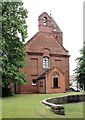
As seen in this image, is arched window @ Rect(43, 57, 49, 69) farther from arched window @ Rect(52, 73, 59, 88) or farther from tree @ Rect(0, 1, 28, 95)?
tree @ Rect(0, 1, 28, 95)

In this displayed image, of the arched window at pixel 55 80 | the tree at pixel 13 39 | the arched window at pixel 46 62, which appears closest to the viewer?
the tree at pixel 13 39

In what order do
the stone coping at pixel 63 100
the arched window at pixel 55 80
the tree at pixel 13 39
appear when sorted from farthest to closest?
the arched window at pixel 55 80, the tree at pixel 13 39, the stone coping at pixel 63 100

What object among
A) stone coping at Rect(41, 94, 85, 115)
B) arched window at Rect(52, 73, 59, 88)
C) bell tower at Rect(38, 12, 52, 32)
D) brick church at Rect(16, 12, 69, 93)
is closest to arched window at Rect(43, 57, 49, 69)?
brick church at Rect(16, 12, 69, 93)

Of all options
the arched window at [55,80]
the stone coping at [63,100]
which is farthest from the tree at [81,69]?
the stone coping at [63,100]

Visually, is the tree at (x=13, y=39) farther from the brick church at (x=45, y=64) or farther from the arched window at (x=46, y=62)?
the arched window at (x=46, y=62)

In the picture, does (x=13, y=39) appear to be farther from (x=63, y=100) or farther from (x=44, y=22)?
(x=44, y=22)

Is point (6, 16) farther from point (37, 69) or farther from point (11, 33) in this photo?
point (37, 69)

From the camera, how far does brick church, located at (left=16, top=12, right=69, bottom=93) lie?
164 ft

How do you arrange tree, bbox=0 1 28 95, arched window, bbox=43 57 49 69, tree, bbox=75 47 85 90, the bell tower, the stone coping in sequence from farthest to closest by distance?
the bell tower
arched window, bbox=43 57 49 69
tree, bbox=75 47 85 90
tree, bbox=0 1 28 95
the stone coping

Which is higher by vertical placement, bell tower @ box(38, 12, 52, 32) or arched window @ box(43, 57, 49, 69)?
bell tower @ box(38, 12, 52, 32)

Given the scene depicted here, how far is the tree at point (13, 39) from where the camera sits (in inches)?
1372

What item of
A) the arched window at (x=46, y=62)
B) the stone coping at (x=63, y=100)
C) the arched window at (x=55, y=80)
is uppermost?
the arched window at (x=46, y=62)

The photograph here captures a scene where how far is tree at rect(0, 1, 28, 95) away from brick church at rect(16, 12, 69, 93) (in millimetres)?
12181

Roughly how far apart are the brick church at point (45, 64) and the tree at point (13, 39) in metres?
12.2
